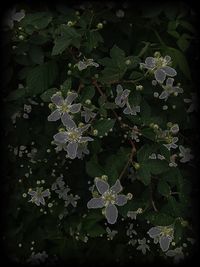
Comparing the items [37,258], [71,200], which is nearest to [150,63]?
[71,200]

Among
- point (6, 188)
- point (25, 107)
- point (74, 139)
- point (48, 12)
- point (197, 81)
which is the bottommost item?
point (6, 188)

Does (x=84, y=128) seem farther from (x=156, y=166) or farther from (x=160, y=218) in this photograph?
(x=160, y=218)

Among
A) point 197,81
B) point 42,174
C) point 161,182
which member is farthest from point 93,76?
point 42,174

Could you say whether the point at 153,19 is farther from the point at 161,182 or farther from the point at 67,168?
the point at 67,168

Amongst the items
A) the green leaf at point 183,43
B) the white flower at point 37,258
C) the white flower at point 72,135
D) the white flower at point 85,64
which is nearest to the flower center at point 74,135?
the white flower at point 72,135

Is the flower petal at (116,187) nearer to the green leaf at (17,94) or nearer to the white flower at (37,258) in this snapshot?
the green leaf at (17,94)

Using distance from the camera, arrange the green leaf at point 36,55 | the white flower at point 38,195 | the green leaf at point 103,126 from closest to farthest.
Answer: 1. the green leaf at point 103,126
2. the green leaf at point 36,55
3. the white flower at point 38,195

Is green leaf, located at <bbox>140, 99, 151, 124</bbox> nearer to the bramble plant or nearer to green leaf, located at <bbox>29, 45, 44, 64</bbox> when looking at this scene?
the bramble plant
